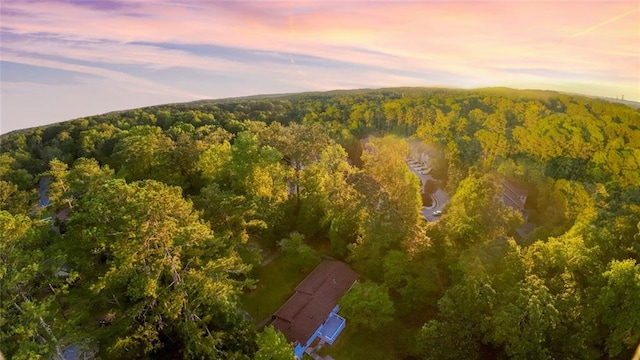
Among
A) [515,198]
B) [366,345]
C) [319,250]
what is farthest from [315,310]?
[515,198]

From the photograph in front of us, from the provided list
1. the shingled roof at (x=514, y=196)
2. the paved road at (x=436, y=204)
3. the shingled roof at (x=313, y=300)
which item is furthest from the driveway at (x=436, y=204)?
the shingled roof at (x=313, y=300)

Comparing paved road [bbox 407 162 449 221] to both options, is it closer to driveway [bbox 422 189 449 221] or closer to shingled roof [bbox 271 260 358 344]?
driveway [bbox 422 189 449 221]

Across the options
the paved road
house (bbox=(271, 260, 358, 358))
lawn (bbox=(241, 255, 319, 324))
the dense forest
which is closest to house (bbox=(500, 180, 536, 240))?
the dense forest

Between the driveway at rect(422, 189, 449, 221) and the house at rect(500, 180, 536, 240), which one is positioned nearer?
the driveway at rect(422, 189, 449, 221)

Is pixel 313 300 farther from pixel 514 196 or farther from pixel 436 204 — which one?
pixel 514 196

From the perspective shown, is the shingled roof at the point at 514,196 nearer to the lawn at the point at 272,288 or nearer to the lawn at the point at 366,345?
the lawn at the point at 366,345

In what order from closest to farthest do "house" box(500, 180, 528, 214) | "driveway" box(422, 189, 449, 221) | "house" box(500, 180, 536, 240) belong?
→ 1. "driveway" box(422, 189, 449, 221)
2. "house" box(500, 180, 536, 240)
3. "house" box(500, 180, 528, 214)
